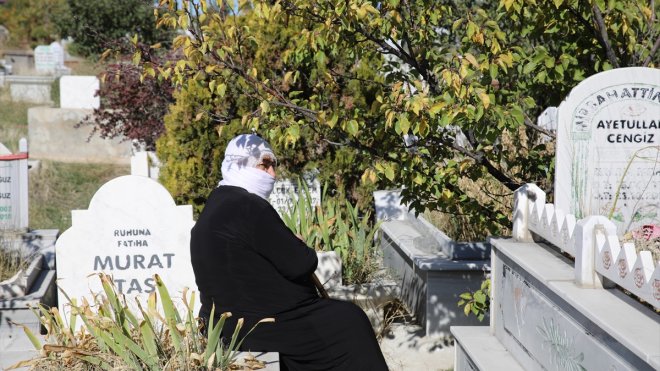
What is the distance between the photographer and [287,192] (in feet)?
27.4

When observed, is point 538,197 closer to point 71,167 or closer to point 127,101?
point 127,101

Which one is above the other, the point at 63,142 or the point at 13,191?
the point at 63,142

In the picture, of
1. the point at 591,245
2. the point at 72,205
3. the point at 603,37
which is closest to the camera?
the point at 591,245

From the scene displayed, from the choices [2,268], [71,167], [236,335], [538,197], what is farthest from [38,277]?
[71,167]

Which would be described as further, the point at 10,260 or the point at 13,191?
the point at 13,191

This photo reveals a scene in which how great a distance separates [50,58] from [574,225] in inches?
1082

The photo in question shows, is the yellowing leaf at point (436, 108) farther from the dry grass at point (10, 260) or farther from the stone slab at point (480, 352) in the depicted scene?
the dry grass at point (10, 260)

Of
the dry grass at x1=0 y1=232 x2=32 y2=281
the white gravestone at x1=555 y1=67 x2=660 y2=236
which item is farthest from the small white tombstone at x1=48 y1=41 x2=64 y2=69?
the white gravestone at x1=555 y1=67 x2=660 y2=236

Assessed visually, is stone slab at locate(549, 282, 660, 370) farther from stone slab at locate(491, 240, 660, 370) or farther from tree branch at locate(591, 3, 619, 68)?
tree branch at locate(591, 3, 619, 68)

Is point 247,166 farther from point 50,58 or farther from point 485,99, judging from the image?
point 50,58

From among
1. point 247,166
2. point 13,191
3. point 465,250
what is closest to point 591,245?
point 247,166

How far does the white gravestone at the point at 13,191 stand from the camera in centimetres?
767

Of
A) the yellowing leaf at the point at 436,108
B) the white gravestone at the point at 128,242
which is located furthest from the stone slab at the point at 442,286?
the yellowing leaf at the point at 436,108

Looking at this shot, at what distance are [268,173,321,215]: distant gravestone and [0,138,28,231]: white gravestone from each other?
2.20 metres
